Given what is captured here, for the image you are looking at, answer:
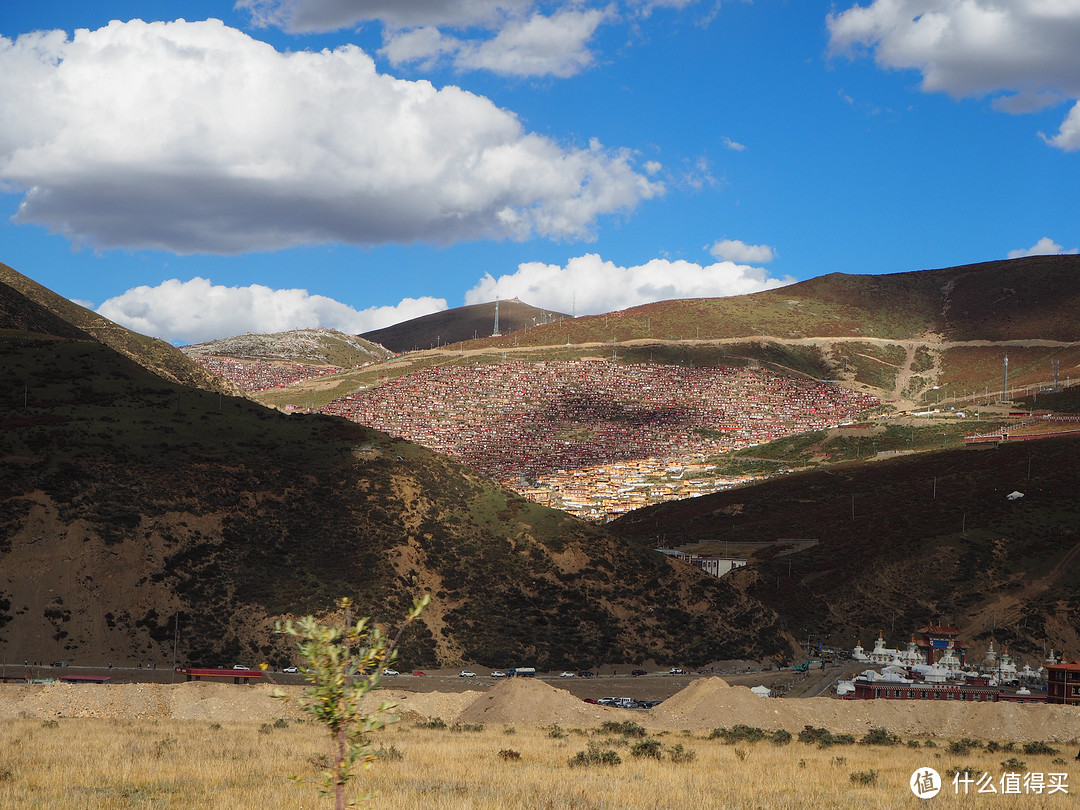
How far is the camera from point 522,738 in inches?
1313

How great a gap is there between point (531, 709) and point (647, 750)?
Result: 13521 millimetres

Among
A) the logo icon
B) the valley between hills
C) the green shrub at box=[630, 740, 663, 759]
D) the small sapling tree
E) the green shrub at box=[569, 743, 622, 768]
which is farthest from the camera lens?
the valley between hills

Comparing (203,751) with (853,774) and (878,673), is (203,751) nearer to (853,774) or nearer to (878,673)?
(853,774)

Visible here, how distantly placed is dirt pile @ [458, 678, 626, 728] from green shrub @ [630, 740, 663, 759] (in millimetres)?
10361

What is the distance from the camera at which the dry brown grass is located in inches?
752

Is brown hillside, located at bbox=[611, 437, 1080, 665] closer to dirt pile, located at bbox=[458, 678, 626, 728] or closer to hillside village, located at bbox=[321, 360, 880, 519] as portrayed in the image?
hillside village, located at bbox=[321, 360, 880, 519]

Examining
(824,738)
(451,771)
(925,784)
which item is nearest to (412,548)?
(824,738)

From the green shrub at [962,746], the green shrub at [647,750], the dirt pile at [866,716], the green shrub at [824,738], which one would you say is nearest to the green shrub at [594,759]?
the green shrub at [647,750]

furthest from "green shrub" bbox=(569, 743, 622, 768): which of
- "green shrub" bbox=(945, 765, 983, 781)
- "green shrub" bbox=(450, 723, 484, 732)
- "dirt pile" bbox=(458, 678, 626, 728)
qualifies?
"dirt pile" bbox=(458, 678, 626, 728)

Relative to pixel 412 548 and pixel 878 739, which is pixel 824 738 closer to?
pixel 878 739

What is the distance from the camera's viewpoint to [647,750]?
2919 centimetres

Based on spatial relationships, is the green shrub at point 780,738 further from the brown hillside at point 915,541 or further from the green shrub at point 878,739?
the brown hillside at point 915,541

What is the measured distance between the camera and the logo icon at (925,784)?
2193cm

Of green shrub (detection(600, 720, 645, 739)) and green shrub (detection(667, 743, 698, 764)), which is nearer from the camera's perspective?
green shrub (detection(667, 743, 698, 764))
